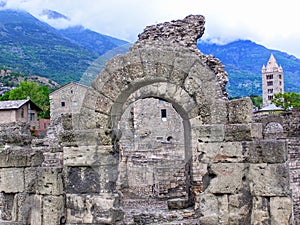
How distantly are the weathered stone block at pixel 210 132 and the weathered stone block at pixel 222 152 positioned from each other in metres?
0.08

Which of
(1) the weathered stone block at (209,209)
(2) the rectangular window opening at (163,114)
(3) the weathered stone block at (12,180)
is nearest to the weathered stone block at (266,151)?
(1) the weathered stone block at (209,209)

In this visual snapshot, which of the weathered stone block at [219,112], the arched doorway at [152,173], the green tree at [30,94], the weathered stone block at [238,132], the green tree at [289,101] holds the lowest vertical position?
the arched doorway at [152,173]

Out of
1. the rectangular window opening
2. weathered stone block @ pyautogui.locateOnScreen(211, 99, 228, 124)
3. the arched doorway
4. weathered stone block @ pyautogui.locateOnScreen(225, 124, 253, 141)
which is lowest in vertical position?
the arched doorway

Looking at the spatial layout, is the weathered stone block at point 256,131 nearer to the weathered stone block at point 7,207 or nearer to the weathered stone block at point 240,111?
the weathered stone block at point 240,111

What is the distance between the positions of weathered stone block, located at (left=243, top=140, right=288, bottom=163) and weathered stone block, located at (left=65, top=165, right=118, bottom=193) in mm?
2283

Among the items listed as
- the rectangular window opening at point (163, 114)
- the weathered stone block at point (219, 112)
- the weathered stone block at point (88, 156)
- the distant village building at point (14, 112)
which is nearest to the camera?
the weathered stone block at point (219, 112)

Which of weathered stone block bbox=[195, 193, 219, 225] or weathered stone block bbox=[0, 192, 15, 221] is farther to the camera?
weathered stone block bbox=[0, 192, 15, 221]

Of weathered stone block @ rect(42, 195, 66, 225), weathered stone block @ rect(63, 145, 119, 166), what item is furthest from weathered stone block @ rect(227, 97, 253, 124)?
weathered stone block @ rect(42, 195, 66, 225)

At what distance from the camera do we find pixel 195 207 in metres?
11.0

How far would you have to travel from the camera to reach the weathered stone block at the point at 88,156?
7012mm

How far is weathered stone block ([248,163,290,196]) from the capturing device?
624 centimetres

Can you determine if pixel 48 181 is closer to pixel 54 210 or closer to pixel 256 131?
pixel 54 210

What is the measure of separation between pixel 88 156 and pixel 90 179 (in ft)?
1.27

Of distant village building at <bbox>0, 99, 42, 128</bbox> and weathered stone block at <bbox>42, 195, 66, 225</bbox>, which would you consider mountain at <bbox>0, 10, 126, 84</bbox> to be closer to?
distant village building at <bbox>0, 99, 42, 128</bbox>
